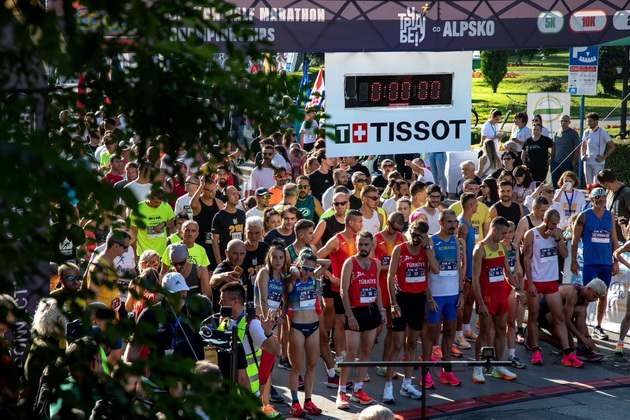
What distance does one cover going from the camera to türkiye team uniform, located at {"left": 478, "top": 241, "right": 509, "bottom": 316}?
34.3 ft

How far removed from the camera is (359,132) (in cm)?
1273

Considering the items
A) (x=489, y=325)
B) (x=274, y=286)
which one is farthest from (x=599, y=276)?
(x=274, y=286)

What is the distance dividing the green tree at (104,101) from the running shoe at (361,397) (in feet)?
19.3

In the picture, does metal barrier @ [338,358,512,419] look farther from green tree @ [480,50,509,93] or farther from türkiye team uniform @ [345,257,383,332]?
green tree @ [480,50,509,93]

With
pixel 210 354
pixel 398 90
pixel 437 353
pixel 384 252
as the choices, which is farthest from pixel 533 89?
pixel 210 354

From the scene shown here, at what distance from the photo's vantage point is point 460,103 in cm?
1337

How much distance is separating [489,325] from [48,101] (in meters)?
7.57

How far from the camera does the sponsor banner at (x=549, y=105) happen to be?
21594 millimetres

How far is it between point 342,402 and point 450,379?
58.9 inches

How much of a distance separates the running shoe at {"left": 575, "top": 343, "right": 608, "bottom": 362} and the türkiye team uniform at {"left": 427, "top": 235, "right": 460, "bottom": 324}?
2.09m

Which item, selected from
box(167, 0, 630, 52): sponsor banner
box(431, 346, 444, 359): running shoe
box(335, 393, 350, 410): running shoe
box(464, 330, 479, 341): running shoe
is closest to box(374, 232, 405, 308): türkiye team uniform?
box(431, 346, 444, 359): running shoe

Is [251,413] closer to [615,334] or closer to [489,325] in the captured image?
[489,325]

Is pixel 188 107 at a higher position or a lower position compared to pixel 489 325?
higher

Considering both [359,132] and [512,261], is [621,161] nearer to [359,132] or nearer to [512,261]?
[359,132]
